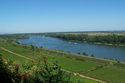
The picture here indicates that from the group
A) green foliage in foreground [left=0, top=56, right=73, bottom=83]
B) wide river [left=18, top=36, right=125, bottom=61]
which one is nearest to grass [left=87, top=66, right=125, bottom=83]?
wide river [left=18, top=36, right=125, bottom=61]

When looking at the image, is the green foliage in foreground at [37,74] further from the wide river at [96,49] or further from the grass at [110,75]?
the wide river at [96,49]

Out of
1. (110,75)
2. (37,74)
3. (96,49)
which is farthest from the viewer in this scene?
(96,49)

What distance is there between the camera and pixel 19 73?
8.83 metres

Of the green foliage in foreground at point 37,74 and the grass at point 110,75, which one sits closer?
the green foliage in foreground at point 37,74

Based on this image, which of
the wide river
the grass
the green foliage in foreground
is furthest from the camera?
the wide river

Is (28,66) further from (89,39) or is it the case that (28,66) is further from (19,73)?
(89,39)

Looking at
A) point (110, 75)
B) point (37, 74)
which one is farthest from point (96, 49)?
point (37, 74)

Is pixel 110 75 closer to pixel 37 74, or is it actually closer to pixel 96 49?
pixel 37 74

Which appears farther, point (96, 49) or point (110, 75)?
point (96, 49)

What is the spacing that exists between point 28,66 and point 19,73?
0.54 m

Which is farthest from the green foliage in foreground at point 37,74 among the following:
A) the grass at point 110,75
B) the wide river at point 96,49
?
the wide river at point 96,49

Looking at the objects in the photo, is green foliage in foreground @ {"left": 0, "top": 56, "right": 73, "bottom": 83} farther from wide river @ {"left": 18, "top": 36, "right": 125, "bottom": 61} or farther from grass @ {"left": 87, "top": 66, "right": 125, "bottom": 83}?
wide river @ {"left": 18, "top": 36, "right": 125, "bottom": 61}

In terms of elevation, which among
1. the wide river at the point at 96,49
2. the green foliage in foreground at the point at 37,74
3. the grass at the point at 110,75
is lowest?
the wide river at the point at 96,49

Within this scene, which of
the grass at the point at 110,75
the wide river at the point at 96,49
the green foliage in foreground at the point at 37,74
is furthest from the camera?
the wide river at the point at 96,49
